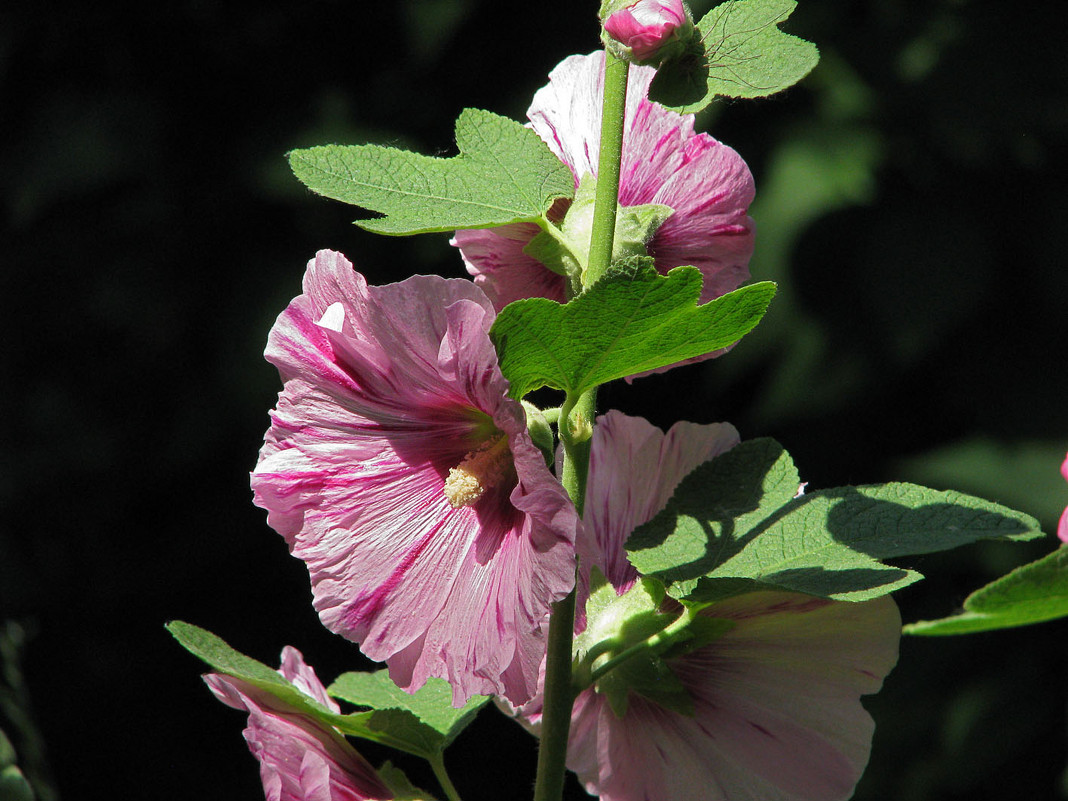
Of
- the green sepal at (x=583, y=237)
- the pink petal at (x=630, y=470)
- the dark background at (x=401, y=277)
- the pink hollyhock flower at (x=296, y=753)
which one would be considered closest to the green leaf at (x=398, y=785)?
the pink hollyhock flower at (x=296, y=753)

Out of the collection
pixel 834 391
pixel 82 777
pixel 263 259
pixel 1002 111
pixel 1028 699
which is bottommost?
pixel 1028 699

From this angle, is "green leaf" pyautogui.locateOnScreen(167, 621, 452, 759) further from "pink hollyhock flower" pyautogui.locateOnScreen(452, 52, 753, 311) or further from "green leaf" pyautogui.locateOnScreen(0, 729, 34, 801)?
"pink hollyhock flower" pyautogui.locateOnScreen(452, 52, 753, 311)

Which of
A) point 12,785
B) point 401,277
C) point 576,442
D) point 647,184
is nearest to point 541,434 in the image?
point 576,442

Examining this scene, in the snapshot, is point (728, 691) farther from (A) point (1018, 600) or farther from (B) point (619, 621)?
(A) point (1018, 600)

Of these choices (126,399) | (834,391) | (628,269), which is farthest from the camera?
(126,399)

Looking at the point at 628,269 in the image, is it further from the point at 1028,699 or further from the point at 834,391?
Answer: the point at 1028,699

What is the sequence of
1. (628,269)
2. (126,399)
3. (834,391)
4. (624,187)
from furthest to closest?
(126,399) < (834,391) < (624,187) < (628,269)

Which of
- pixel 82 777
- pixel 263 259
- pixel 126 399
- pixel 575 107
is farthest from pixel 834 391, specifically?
pixel 82 777

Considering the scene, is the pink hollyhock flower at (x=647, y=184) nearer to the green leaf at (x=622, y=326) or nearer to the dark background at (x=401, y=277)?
the green leaf at (x=622, y=326)
